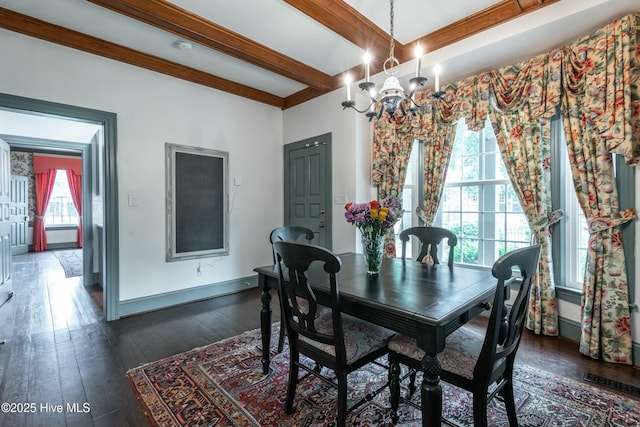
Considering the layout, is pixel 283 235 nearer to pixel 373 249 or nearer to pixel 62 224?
pixel 373 249

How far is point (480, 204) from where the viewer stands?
3.22 m

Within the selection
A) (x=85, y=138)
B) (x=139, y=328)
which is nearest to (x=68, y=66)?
(x=85, y=138)

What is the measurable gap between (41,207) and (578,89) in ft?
36.2

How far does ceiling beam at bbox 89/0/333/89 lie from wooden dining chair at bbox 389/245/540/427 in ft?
9.27

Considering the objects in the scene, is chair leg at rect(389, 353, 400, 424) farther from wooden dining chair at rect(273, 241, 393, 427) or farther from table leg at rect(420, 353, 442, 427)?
table leg at rect(420, 353, 442, 427)

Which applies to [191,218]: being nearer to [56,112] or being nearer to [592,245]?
[56,112]

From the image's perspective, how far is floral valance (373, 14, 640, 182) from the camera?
2113mm

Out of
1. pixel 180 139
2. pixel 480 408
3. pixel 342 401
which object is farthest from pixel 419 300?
pixel 180 139

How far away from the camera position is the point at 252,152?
436cm

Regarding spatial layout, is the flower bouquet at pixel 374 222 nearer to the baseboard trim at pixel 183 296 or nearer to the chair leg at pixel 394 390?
the chair leg at pixel 394 390

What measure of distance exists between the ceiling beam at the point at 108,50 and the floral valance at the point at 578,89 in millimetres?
2459

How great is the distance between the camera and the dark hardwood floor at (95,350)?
5.93ft

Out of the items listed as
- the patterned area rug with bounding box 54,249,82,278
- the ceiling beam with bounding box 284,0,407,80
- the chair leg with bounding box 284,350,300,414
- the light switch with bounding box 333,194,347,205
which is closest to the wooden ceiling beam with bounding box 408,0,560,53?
the ceiling beam with bounding box 284,0,407,80

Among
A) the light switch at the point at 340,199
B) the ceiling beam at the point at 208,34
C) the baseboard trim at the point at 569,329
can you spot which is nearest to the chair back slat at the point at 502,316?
the baseboard trim at the point at 569,329
